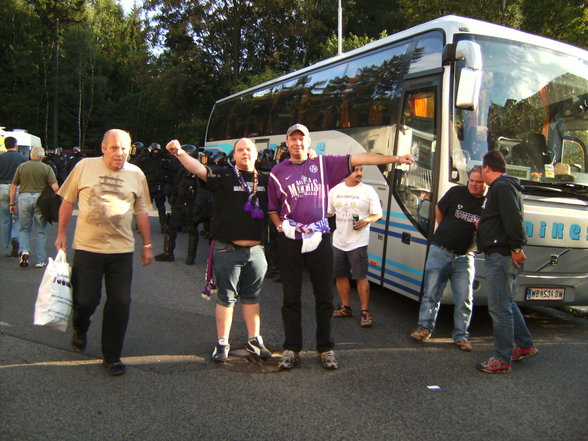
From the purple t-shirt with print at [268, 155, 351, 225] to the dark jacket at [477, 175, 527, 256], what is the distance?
1.27m

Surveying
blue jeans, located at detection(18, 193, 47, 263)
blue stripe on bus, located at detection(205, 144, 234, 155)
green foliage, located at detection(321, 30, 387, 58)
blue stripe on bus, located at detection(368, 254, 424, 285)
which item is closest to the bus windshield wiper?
blue stripe on bus, located at detection(368, 254, 424, 285)

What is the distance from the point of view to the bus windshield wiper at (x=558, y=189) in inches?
215

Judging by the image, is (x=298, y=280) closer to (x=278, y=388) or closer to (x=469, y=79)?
(x=278, y=388)

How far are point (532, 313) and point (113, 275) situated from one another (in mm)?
5284

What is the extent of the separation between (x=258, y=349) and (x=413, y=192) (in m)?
2.69

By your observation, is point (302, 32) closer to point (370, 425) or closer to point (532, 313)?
point (532, 313)

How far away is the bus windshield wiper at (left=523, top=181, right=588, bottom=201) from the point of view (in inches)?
215

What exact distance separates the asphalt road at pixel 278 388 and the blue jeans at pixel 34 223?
7.66 feet

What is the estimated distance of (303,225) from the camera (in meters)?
4.40

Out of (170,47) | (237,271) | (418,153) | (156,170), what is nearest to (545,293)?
(418,153)

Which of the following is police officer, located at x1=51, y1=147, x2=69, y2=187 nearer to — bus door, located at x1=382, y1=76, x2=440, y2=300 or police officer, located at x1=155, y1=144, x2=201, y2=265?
police officer, located at x1=155, y1=144, x2=201, y2=265

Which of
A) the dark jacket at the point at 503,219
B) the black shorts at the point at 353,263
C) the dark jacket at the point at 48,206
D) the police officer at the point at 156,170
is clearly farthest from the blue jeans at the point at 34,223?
the dark jacket at the point at 503,219

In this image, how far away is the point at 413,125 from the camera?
20.7 ft

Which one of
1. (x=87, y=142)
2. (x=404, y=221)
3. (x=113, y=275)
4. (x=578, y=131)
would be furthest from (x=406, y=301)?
(x=87, y=142)
